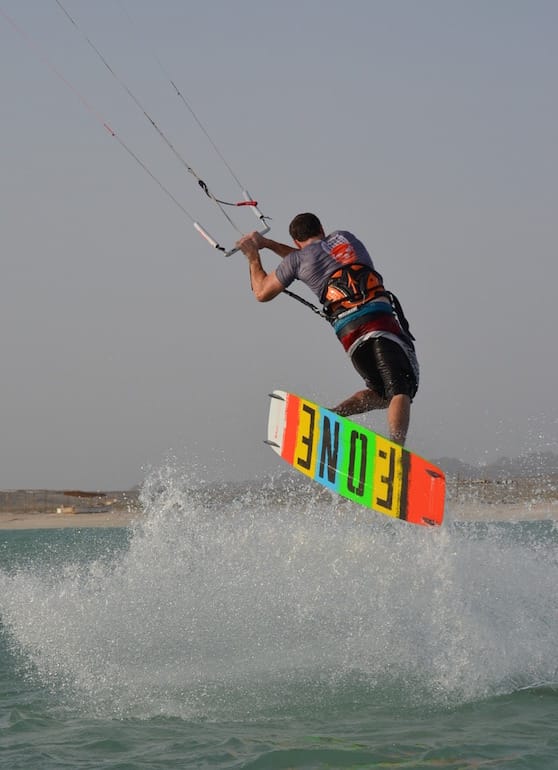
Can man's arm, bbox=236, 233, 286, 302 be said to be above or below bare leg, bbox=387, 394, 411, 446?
above

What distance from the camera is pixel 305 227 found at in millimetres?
7566

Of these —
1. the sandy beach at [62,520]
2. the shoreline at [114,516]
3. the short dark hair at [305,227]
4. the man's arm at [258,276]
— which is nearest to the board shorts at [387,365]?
the man's arm at [258,276]

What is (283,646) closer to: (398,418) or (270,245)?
(398,418)

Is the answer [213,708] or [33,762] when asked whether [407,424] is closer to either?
[213,708]

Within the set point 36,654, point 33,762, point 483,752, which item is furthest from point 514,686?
point 36,654

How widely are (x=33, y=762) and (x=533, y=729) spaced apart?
278 centimetres

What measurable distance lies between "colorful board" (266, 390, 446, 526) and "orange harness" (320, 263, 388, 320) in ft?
2.65

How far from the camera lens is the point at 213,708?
6.62 meters

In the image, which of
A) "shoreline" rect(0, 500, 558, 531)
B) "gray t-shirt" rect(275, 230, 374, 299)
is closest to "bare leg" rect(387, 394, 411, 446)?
"gray t-shirt" rect(275, 230, 374, 299)

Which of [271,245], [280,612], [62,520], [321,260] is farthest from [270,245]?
[62,520]

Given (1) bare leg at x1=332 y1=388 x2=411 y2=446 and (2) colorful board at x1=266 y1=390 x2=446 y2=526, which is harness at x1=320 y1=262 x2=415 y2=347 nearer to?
(1) bare leg at x1=332 y1=388 x2=411 y2=446

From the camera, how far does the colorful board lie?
705 centimetres

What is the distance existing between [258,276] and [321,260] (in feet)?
1.72

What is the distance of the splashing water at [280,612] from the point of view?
697 cm
